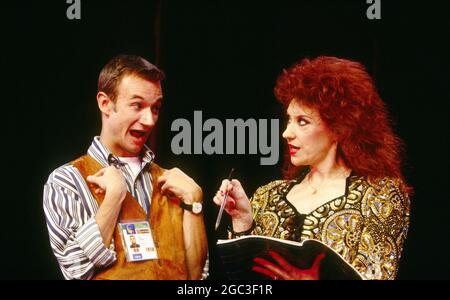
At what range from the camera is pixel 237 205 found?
356 cm

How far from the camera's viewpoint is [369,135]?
3.46 metres

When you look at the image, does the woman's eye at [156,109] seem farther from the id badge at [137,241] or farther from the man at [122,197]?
the id badge at [137,241]

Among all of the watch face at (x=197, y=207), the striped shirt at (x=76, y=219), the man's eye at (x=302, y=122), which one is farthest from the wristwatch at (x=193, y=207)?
the man's eye at (x=302, y=122)

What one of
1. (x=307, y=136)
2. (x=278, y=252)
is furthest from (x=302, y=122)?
(x=278, y=252)

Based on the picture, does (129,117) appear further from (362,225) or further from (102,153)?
(362,225)

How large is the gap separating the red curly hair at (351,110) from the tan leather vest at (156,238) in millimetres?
716

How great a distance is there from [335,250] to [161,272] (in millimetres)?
747

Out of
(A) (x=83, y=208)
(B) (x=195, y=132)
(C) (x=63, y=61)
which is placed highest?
(C) (x=63, y=61)

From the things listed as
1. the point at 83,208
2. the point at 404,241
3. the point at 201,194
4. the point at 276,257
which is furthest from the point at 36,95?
the point at 404,241

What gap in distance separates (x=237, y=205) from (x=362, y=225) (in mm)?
558

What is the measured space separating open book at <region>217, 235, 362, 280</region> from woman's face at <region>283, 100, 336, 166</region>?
14.8 inches

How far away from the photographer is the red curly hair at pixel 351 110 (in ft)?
11.2

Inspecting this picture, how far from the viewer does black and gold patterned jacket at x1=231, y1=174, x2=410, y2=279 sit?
3.35 m
